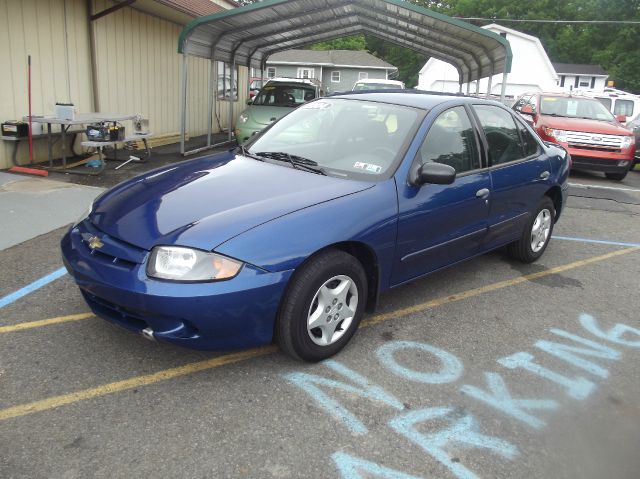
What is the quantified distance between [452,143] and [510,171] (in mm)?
824

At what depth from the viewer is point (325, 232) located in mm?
3152

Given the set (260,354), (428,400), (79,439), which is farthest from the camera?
(260,354)

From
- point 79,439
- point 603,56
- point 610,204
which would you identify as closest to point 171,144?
point 610,204

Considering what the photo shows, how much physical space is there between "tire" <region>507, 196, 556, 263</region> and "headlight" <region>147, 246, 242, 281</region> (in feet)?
11.1

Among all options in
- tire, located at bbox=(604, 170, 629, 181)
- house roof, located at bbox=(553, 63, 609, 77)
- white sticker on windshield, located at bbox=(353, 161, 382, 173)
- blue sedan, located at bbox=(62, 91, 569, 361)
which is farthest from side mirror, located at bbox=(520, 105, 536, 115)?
house roof, located at bbox=(553, 63, 609, 77)

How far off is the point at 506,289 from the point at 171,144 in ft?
32.6

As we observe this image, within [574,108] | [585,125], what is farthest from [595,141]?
[574,108]

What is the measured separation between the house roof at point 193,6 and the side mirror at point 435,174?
28.1 ft

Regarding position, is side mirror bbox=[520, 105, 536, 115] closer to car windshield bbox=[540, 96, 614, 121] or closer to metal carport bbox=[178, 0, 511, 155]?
car windshield bbox=[540, 96, 614, 121]

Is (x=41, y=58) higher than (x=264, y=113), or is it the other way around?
(x=41, y=58)

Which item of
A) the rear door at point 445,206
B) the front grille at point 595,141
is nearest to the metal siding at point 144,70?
the rear door at point 445,206

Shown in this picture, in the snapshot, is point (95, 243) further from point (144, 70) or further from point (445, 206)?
point (144, 70)

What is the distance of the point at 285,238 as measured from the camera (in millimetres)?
3000

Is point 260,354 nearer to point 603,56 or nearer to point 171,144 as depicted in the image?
point 171,144
